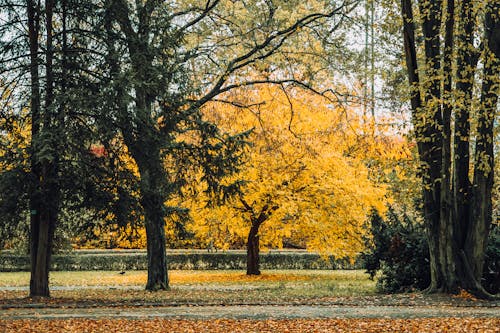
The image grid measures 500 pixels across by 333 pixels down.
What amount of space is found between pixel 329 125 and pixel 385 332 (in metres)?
15.1

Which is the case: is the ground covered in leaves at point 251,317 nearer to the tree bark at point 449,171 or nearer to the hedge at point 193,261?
the tree bark at point 449,171

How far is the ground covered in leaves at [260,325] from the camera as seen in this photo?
10.4m

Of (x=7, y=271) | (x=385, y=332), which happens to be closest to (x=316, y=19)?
(x=385, y=332)

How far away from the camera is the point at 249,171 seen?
24.7 meters

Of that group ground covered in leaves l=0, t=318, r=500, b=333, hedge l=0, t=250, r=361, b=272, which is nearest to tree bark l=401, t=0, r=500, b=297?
ground covered in leaves l=0, t=318, r=500, b=333

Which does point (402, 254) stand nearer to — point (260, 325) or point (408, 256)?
point (408, 256)

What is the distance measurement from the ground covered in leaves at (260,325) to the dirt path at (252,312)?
566 mm

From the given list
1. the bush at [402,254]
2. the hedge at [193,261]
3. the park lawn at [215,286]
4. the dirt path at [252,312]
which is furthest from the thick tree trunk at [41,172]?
the hedge at [193,261]

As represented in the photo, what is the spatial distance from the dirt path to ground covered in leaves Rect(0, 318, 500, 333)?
57 centimetres

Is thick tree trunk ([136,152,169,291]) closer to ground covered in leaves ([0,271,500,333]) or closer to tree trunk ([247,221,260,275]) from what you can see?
ground covered in leaves ([0,271,500,333])

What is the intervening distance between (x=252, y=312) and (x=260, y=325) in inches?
68.4

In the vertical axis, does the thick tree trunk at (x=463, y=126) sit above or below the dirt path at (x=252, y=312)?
above

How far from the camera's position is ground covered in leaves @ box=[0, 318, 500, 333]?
10367 mm

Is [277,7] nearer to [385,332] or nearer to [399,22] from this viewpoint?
[399,22]
